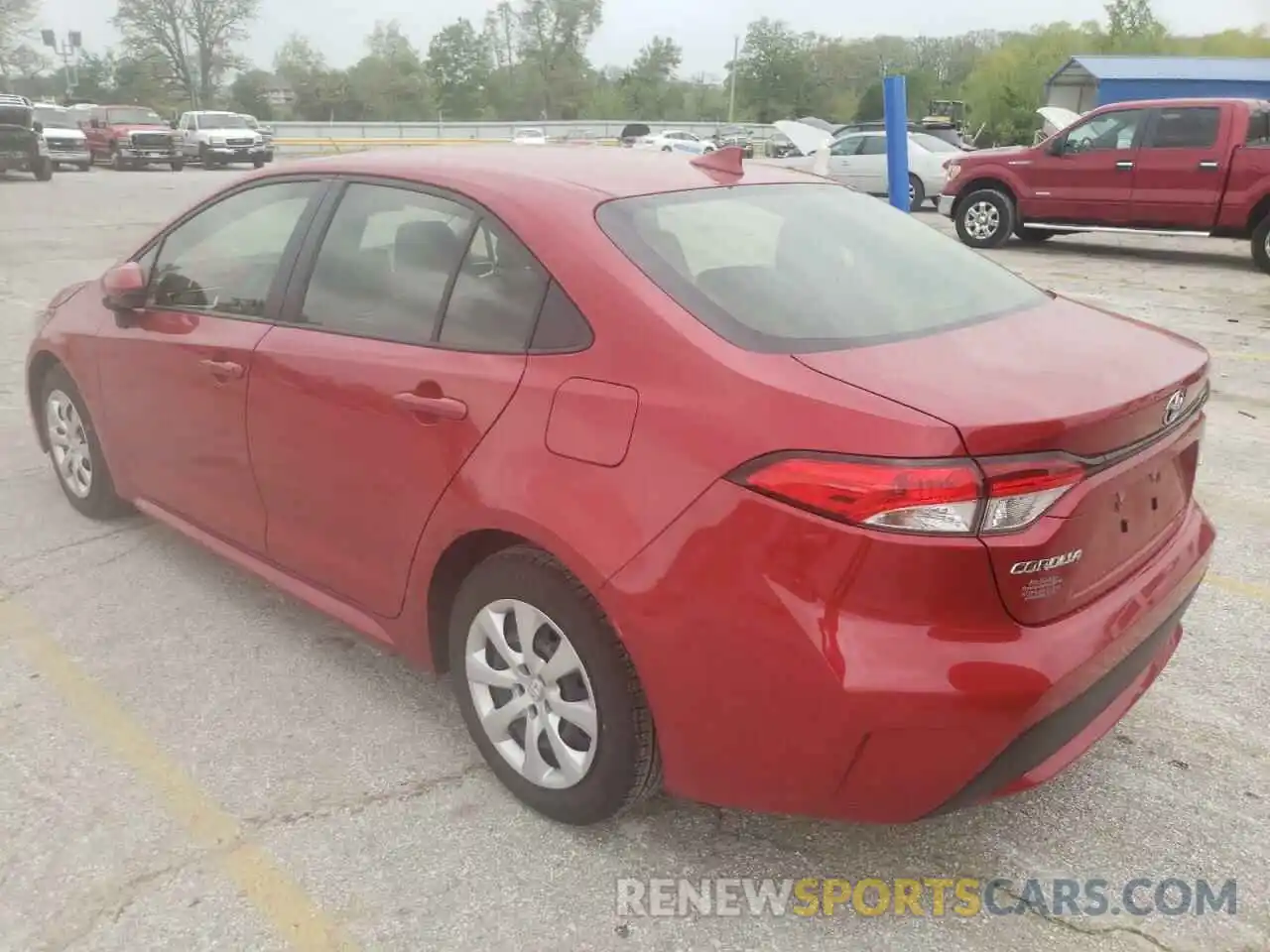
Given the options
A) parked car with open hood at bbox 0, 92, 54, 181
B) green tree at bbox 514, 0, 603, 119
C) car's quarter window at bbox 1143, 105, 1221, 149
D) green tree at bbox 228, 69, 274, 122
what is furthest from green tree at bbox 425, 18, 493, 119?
car's quarter window at bbox 1143, 105, 1221, 149

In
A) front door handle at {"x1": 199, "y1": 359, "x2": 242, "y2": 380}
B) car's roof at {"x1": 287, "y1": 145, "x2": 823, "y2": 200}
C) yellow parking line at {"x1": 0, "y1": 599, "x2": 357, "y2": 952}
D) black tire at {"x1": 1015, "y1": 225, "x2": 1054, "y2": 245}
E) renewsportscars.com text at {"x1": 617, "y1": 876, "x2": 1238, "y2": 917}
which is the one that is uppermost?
car's roof at {"x1": 287, "y1": 145, "x2": 823, "y2": 200}

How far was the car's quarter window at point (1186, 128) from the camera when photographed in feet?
40.3

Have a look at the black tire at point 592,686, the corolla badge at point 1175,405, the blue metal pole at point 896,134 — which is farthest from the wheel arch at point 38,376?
the blue metal pole at point 896,134

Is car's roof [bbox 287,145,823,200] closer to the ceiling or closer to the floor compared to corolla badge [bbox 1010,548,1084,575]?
closer to the ceiling

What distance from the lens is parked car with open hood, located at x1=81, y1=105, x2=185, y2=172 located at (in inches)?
1230

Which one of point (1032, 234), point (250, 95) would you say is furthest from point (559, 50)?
point (1032, 234)

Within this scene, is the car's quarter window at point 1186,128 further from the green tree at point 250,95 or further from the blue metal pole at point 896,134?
the green tree at point 250,95

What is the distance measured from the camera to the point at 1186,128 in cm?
1245

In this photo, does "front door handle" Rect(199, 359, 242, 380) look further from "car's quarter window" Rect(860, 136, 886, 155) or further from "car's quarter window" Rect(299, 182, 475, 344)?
"car's quarter window" Rect(860, 136, 886, 155)

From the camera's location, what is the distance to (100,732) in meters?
3.05

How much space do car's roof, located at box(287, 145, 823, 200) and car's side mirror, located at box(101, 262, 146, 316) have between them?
0.77 m

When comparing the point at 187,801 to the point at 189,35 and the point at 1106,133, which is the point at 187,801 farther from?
the point at 189,35

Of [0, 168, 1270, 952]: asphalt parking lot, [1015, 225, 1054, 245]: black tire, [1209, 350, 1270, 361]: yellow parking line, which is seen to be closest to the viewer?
[0, 168, 1270, 952]: asphalt parking lot

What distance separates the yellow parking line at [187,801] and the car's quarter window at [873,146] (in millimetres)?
17671
